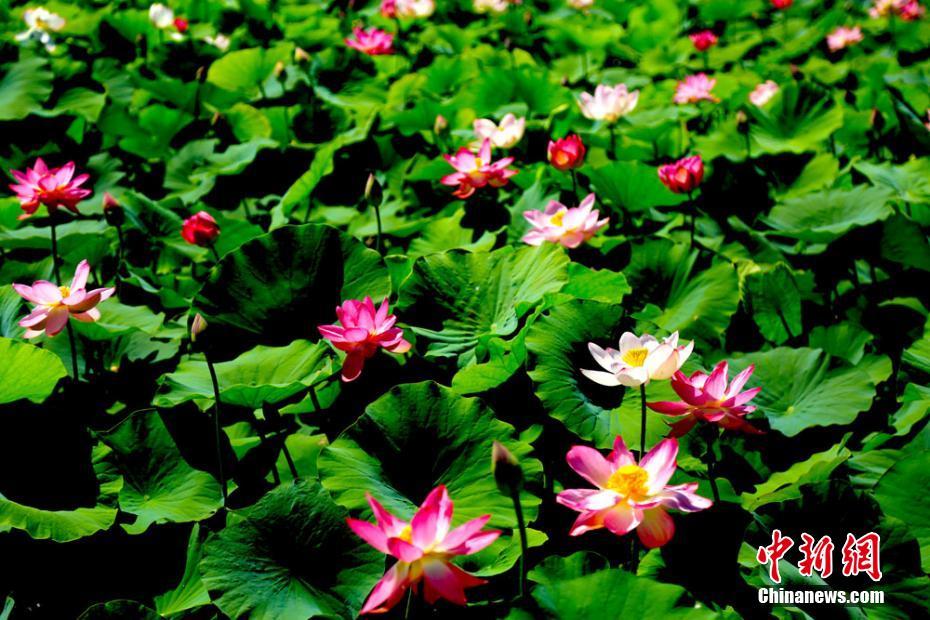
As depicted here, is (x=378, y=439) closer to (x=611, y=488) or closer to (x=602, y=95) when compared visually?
(x=611, y=488)

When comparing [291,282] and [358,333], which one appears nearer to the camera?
[358,333]

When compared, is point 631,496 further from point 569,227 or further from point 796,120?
point 796,120

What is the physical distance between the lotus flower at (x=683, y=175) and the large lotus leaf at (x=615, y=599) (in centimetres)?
111

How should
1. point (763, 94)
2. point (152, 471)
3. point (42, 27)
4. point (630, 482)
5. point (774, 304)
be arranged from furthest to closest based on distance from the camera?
point (42, 27)
point (763, 94)
point (774, 304)
point (152, 471)
point (630, 482)

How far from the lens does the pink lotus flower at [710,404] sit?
108 centimetres

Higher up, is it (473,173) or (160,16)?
(160,16)

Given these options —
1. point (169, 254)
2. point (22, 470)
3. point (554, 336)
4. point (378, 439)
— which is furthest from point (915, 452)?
point (169, 254)

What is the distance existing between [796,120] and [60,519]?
242 cm

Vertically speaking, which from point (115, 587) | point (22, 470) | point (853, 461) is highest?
point (22, 470)

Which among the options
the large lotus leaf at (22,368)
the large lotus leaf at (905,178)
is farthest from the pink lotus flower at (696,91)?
the large lotus leaf at (22,368)

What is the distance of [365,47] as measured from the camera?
2.90 meters

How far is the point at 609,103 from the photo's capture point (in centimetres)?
224

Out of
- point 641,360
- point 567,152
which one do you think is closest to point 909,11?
point 567,152

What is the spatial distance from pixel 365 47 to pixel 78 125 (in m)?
1.04
